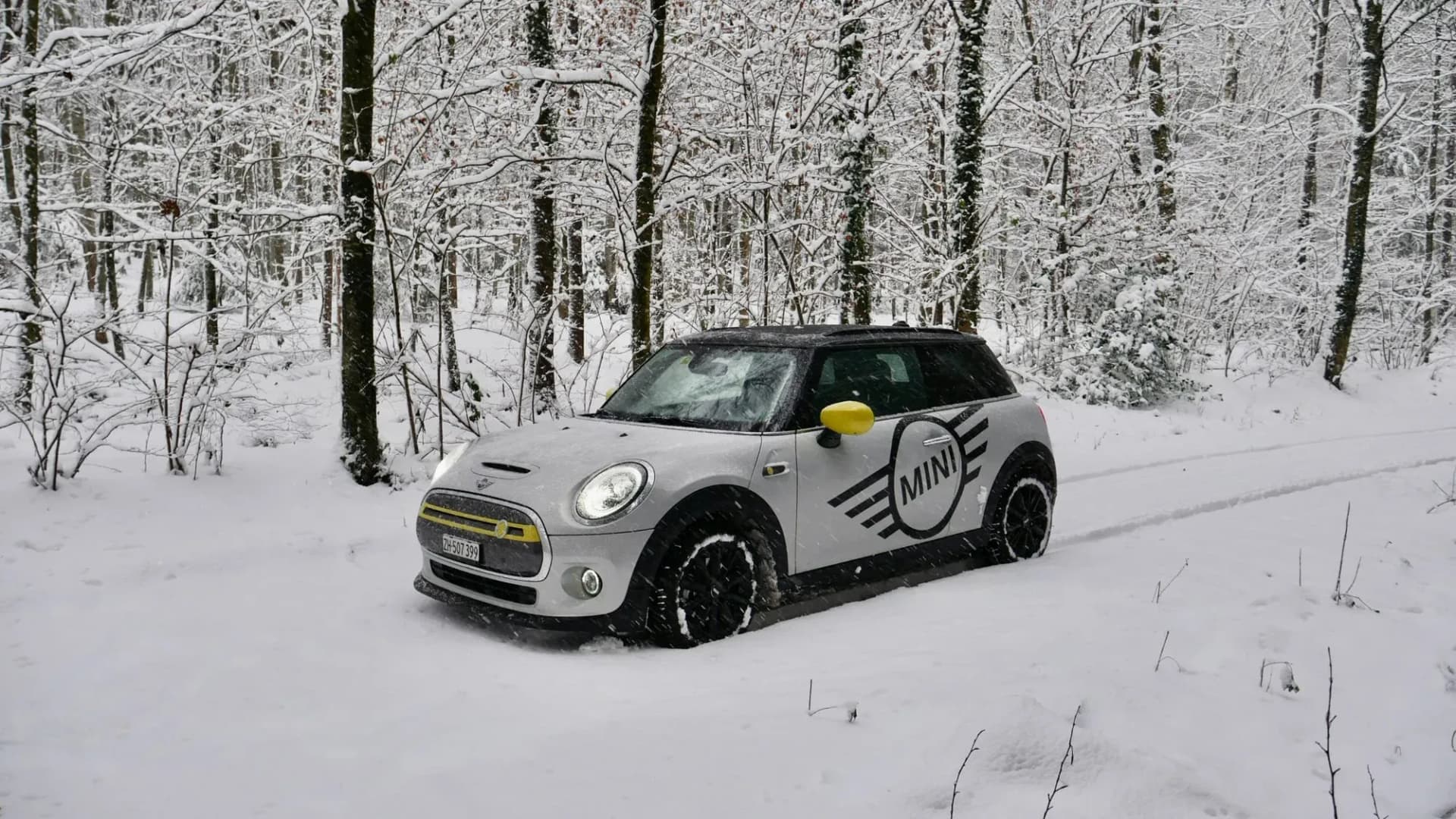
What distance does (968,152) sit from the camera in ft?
44.2

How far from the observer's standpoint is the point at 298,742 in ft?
11.7

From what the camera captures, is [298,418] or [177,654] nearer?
[177,654]

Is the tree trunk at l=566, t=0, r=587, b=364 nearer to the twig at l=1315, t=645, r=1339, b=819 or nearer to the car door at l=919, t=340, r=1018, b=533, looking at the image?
the car door at l=919, t=340, r=1018, b=533

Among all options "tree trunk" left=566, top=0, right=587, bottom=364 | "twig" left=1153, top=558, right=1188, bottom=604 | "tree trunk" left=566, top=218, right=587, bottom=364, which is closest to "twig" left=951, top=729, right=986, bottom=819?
"twig" left=1153, top=558, right=1188, bottom=604

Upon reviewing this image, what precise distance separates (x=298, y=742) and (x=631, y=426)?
2.39m

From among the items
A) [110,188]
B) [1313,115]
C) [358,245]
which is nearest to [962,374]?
[358,245]

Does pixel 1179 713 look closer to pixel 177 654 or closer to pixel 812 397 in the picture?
pixel 812 397

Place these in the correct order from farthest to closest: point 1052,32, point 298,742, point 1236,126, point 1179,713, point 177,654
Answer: point 1236,126, point 1052,32, point 177,654, point 1179,713, point 298,742

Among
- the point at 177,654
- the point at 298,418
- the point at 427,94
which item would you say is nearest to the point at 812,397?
the point at 177,654

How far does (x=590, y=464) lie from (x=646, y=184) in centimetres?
585

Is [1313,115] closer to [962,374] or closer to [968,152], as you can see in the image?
[968,152]

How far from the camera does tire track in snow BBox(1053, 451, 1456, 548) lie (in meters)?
7.35

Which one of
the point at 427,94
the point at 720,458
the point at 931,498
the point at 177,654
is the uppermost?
the point at 427,94

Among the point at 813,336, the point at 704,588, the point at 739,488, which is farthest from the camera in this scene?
the point at 813,336
